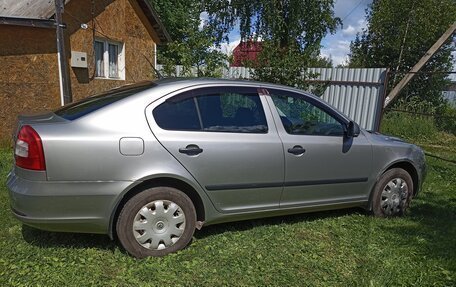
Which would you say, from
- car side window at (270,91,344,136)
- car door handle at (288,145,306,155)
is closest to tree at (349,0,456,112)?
car side window at (270,91,344,136)

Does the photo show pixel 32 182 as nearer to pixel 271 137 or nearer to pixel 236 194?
pixel 236 194

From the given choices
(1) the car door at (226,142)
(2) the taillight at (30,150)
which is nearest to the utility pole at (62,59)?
(2) the taillight at (30,150)

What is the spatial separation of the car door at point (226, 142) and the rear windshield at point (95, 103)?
34 cm

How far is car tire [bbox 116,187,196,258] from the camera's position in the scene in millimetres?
3009

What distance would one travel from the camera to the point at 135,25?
10102 millimetres

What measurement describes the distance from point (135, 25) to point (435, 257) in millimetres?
9254

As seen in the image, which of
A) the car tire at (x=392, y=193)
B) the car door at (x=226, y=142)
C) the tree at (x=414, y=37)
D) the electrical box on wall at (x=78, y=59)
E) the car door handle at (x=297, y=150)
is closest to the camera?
the car door at (x=226, y=142)

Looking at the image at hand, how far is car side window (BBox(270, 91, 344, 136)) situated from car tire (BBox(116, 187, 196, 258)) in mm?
1310

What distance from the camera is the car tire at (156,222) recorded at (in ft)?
9.87

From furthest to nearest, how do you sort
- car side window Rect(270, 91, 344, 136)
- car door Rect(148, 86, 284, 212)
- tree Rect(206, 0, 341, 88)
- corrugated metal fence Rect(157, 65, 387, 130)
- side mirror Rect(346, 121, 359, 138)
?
tree Rect(206, 0, 341, 88)
corrugated metal fence Rect(157, 65, 387, 130)
side mirror Rect(346, 121, 359, 138)
car side window Rect(270, 91, 344, 136)
car door Rect(148, 86, 284, 212)

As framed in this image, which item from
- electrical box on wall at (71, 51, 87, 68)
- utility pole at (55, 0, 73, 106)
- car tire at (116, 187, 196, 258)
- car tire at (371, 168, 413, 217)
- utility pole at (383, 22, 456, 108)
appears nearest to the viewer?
car tire at (116, 187, 196, 258)

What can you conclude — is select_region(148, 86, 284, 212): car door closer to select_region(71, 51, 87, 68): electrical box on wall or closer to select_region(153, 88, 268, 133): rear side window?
select_region(153, 88, 268, 133): rear side window

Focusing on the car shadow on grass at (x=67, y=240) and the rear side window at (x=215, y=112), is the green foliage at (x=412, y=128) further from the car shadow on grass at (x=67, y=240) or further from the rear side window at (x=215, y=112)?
the car shadow on grass at (x=67, y=240)

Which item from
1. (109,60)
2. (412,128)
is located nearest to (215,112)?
(109,60)
